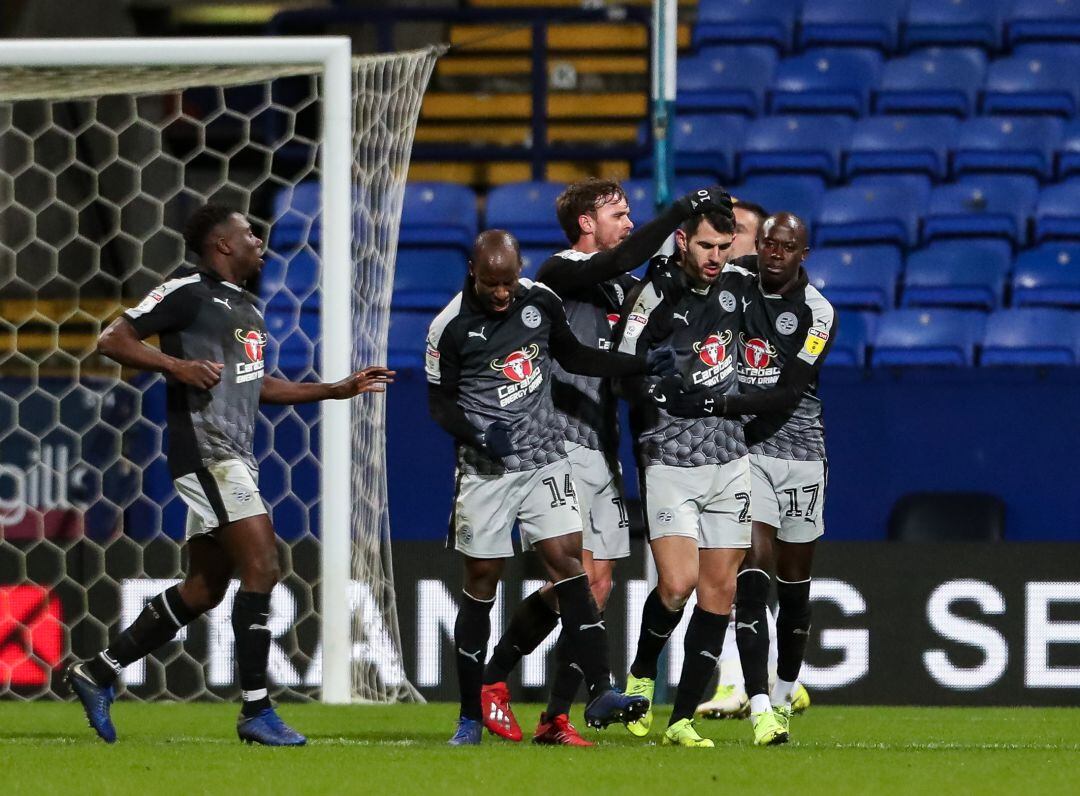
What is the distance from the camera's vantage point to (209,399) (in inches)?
242

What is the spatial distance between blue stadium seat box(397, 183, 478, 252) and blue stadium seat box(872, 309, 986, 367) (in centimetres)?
264

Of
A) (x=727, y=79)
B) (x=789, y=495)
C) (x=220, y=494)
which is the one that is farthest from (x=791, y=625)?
(x=727, y=79)

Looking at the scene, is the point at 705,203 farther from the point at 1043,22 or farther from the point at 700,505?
the point at 1043,22

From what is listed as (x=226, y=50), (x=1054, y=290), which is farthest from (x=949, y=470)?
(x=226, y=50)

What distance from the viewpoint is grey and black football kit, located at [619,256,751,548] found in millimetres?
6125

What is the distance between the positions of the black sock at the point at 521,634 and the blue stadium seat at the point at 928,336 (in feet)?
13.0

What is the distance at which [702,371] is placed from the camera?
6168mm

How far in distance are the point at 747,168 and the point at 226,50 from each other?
5.13 metres

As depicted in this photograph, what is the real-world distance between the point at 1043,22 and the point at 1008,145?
1.68m

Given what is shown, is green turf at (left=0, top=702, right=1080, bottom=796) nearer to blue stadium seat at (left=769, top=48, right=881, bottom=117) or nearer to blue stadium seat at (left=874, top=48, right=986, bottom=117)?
blue stadium seat at (left=874, top=48, right=986, bottom=117)

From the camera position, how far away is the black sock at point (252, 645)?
6113 mm

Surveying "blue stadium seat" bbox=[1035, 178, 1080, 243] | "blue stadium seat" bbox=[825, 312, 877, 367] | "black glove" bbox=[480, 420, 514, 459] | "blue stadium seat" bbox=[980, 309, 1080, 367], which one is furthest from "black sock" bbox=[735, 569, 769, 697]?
"blue stadium seat" bbox=[1035, 178, 1080, 243]

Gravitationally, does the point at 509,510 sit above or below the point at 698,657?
above

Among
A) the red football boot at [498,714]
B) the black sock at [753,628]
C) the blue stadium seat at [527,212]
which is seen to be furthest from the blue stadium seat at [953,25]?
the red football boot at [498,714]
